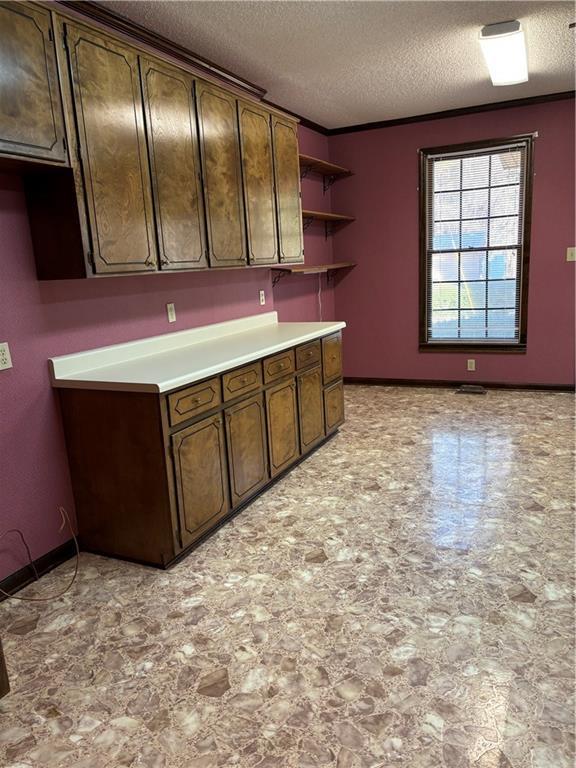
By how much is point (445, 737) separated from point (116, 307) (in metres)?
2.42

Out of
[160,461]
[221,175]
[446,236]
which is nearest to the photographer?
[160,461]

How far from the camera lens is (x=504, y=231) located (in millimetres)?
5273

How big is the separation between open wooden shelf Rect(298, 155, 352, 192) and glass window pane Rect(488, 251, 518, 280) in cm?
169

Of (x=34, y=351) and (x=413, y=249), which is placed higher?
(x=413, y=249)

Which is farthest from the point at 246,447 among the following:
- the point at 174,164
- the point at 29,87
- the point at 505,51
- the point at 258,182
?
the point at 505,51

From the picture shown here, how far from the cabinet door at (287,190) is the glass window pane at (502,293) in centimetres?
221

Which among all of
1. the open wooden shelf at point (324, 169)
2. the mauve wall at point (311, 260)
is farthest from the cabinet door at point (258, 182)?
the mauve wall at point (311, 260)

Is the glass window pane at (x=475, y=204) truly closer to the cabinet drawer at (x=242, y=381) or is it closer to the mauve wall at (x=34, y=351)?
the cabinet drawer at (x=242, y=381)

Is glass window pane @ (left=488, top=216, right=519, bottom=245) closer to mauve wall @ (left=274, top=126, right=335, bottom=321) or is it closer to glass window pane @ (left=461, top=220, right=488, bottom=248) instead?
glass window pane @ (left=461, top=220, right=488, bottom=248)

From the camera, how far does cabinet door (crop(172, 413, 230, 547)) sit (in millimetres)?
2596

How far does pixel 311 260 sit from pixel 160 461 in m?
3.57

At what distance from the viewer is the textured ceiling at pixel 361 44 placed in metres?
2.88

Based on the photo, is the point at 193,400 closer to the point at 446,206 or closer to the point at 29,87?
the point at 29,87

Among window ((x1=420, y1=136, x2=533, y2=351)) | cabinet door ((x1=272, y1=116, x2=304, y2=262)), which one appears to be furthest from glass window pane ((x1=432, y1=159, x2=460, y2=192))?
cabinet door ((x1=272, y1=116, x2=304, y2=262))
